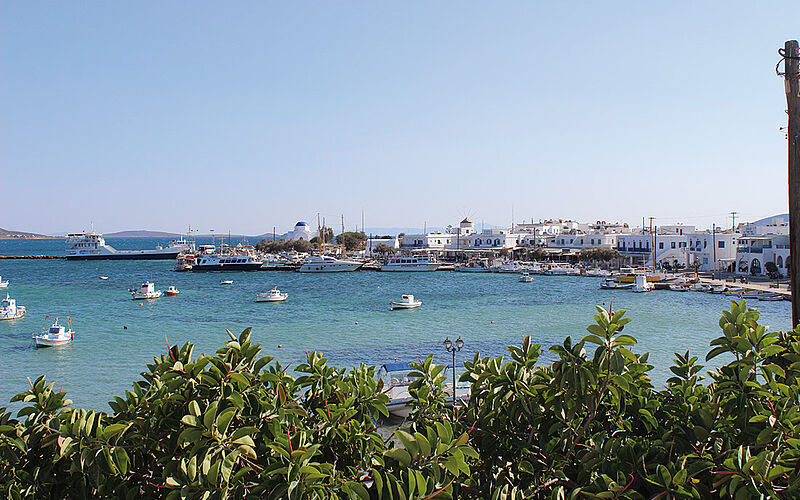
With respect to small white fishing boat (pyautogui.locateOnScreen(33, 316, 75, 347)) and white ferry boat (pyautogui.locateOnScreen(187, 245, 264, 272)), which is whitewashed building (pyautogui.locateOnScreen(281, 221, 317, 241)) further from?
small white fishing boat (pyautogui.locateOnScreen(33, 316, 75, 347))

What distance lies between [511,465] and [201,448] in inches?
72.6

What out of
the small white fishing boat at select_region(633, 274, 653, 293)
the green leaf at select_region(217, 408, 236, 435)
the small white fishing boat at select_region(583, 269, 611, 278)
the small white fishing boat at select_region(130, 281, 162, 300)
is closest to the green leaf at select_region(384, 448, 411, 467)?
the green leaf at select_region(217, 408, 236, 435)

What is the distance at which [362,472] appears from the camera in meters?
3.51

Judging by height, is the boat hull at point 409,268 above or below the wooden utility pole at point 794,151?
below

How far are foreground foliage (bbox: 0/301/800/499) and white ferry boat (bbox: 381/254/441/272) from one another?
237 feet

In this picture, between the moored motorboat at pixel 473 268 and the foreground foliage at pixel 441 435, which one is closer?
the foreground foliage at pixel 441 435

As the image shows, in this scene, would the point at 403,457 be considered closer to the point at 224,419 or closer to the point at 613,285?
the point at 224,419

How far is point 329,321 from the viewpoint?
33.9 metres

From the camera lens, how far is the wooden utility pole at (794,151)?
531cm

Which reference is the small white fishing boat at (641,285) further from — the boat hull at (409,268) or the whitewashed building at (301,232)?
the whitewashed building at (301,232)

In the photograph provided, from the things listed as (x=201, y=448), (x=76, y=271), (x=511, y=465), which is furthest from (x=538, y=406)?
(x=76, y=271)

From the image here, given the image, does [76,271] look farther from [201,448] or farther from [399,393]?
[201,448]

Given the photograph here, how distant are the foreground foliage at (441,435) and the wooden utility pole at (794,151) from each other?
220cm

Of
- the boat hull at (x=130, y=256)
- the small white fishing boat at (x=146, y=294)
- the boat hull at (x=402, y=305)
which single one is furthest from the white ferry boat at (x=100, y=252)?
the boat hull at (x=402, y=305)
